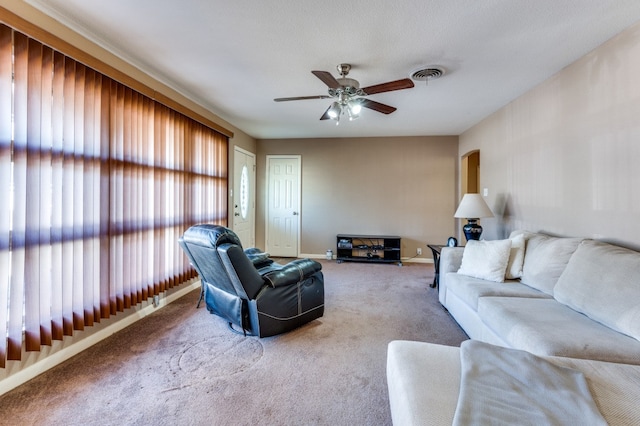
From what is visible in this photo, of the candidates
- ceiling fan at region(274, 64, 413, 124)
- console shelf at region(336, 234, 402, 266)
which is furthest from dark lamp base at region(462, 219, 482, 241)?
ceiling fan at region(274, 64, 413, 124)

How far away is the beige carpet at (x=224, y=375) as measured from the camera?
1.56 metres

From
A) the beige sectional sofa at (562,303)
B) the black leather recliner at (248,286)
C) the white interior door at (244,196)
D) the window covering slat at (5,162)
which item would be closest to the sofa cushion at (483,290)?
the beige sectional sofa at (562,303)

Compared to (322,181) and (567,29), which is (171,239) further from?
(567,29)

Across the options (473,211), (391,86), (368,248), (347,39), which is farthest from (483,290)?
(368,248)

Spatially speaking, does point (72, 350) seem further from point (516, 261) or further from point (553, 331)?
point (516, 261)

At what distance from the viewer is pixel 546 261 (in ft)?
7.56

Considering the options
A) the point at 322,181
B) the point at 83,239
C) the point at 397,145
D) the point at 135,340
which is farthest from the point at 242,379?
the point at 397,145

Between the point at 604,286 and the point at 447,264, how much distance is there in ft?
4.59

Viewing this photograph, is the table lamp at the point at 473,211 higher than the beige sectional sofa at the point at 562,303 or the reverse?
higher

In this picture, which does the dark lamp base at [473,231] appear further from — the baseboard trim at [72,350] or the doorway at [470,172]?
the baseboard trim at [72,350]

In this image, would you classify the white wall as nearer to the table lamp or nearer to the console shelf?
the table lamp

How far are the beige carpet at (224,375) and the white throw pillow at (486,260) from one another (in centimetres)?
57

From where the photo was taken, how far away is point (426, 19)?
1.96m

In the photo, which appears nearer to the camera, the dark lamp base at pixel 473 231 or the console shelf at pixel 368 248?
the dark lamp base at pixel 473 231
